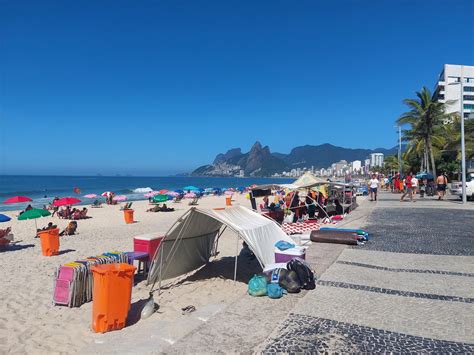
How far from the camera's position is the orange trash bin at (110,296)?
4.96m

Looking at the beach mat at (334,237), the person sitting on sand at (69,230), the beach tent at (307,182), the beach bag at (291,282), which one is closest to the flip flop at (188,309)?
the beach bag at (291,282)

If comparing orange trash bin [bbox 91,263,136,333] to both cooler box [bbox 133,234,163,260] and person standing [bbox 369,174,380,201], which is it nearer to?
cooler box [bbox 133,234,163,260]

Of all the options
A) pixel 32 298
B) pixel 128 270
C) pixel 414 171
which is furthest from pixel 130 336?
pixel 414 171

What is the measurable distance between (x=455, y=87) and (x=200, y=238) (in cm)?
8962

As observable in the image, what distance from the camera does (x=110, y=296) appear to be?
5031mm

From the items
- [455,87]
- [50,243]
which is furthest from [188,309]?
[455,87]

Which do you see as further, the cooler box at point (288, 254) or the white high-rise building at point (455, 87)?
the white high-rise building at point (455, 87)

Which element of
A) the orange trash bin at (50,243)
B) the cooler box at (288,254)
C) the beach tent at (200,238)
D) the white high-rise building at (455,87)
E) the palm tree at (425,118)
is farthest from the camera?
the white high-rise building at (455,87)

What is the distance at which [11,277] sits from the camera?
818cm

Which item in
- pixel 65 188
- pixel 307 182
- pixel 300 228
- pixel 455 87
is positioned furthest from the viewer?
pixel 455 87

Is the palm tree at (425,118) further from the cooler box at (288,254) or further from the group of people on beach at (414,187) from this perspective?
the cooler box at (288,254)

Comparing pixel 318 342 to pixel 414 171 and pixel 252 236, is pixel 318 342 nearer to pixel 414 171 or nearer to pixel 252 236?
pixel 252 236

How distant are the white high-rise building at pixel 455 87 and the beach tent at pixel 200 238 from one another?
81.9 metres

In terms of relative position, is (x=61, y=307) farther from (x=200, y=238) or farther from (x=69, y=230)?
(x=69, y=230)
